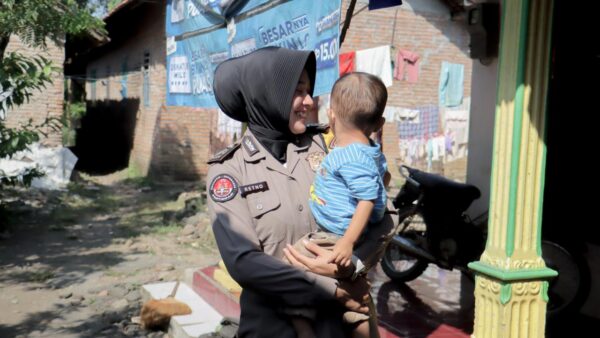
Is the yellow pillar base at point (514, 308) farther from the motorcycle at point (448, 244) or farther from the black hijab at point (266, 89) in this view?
the motorcycle at point (448, 244)

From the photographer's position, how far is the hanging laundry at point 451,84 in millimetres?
14633

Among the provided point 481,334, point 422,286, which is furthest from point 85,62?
point 481,334

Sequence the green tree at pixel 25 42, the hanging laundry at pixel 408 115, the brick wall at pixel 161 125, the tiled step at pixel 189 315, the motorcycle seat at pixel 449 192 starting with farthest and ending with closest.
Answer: the hanging laundry at pixel 408 115 → the brick wall at pixel 161 125 → the green tree at pixel 25 42 → the motorcycle seat at pixel 449 192 → the tiled step at pixel 189 315

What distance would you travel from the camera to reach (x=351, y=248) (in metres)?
2.06

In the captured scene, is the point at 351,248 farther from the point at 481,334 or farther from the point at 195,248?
the point at 195,248

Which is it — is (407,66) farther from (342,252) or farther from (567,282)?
(342,252)

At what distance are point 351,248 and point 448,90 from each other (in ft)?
43.6

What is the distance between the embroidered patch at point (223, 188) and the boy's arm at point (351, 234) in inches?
15.7

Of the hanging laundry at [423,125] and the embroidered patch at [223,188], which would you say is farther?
the hanging laundry at [423,125]

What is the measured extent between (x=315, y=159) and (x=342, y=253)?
16.8 inches

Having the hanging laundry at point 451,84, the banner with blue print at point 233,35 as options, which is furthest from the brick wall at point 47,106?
the hanging laundry at point 451,84

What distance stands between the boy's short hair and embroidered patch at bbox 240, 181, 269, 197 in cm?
37

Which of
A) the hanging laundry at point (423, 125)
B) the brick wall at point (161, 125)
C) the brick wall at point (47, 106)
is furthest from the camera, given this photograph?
the hanging laundry at point (423, 125)

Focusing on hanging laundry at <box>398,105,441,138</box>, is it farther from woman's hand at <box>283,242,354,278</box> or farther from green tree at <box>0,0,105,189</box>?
woman's hand at <box>283,242,354,278</box>
